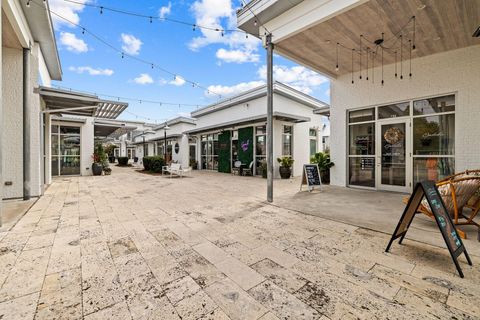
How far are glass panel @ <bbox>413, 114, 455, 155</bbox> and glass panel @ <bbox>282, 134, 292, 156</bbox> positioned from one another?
5486 mm

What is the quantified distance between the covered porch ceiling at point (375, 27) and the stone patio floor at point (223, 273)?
4166mm

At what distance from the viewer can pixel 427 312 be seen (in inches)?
60.6

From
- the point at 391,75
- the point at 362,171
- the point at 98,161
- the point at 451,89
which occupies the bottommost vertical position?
the point at 362,171

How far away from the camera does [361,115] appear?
6992 mm

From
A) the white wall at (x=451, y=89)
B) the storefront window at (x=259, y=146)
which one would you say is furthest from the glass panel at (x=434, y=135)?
the storefront window at (x=259, y=146)

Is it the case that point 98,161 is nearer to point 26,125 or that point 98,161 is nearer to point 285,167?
point 26,125

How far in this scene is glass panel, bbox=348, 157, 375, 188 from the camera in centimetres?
669

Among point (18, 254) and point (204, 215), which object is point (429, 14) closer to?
point (204, 215)

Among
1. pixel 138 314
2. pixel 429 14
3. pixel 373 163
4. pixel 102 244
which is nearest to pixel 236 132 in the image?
pixel 373 163

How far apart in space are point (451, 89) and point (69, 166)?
52.4 feet

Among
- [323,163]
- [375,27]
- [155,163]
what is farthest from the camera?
[155,163]

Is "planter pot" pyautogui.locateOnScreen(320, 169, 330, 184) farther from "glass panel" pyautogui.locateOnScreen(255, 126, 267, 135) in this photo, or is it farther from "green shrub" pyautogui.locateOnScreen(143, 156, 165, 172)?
"green shrub" pyautogui.locateOnScreen(143, 156, 165, 172)

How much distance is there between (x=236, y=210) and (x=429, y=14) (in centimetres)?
557

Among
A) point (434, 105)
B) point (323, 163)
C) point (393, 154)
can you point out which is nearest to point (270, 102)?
point (393, 154)
